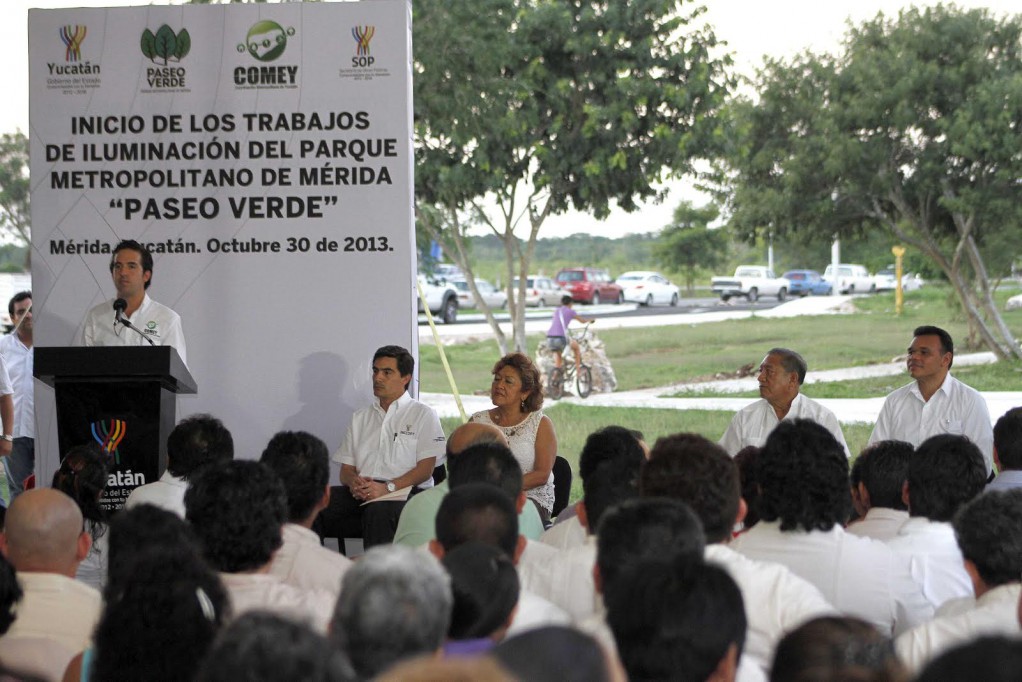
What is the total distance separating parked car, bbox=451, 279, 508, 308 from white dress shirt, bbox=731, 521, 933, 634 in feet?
73.9

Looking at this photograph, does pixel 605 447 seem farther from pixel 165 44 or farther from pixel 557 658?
pixel 165 44

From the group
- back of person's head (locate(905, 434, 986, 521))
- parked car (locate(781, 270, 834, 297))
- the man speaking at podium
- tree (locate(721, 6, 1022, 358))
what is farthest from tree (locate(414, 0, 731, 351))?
parked car (locate(781, 270, 834, 297))

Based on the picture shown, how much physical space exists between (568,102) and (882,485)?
8.75m

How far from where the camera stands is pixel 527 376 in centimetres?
564

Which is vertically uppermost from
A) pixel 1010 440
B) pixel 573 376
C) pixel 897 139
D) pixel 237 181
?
pixel 897 139

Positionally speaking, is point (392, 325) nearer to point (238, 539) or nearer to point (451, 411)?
point (238, 539)

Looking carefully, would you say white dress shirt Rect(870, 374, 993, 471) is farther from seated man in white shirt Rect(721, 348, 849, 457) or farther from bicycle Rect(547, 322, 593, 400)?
bicycle Rect(547, 322, 593, 400)

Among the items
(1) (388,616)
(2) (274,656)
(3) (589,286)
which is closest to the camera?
(2) (274,656)

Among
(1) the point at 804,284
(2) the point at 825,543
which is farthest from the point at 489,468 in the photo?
(1) the point at 804,284

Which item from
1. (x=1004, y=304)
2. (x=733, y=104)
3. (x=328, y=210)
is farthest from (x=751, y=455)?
(x=1004, y=304)

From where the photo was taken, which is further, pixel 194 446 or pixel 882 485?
pixel 194 446

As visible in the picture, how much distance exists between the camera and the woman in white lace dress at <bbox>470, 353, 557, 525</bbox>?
5.54 metres

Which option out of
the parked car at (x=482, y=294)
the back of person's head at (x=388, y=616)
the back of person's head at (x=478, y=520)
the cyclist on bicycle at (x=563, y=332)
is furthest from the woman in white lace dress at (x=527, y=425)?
the parked car at (x=482, y=294)

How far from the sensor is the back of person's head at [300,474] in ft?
12.4
